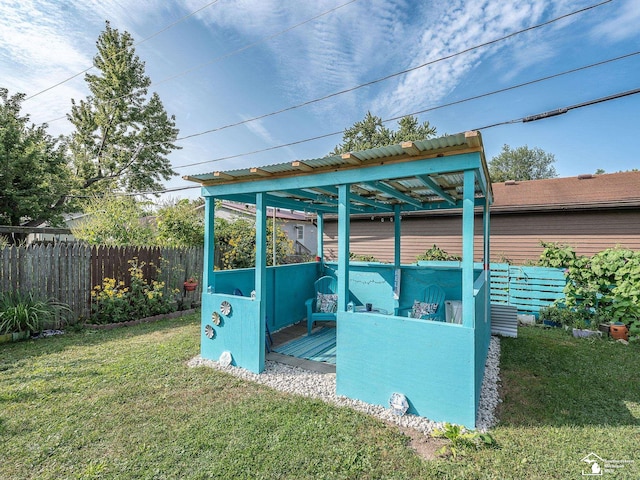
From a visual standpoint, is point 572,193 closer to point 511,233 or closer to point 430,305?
point 511,233

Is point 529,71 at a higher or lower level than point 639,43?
higher

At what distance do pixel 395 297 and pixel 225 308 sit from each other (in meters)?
2.98

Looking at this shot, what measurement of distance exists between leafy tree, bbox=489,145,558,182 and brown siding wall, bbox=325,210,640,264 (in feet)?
82.4

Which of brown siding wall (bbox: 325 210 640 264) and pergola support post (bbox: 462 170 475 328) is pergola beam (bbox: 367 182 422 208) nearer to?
pergola support post (bbox: 462 170 475 328)

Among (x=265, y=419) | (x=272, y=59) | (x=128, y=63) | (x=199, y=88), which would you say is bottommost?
(x=265, y=419)

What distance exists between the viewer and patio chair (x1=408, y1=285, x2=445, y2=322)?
4938 millimetres

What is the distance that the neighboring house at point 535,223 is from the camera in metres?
8.34

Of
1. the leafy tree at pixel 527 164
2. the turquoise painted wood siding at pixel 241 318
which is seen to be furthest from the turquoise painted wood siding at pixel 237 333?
the leafy tree at pixel 527 164

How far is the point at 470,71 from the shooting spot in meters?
7.81

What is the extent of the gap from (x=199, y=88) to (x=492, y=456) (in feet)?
39.9

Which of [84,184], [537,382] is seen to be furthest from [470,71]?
[84,184]

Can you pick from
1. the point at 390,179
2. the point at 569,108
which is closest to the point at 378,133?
the point at 569,108

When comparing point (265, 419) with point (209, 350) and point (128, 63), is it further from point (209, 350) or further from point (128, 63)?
point (128, 63)

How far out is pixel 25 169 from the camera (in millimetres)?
11703
